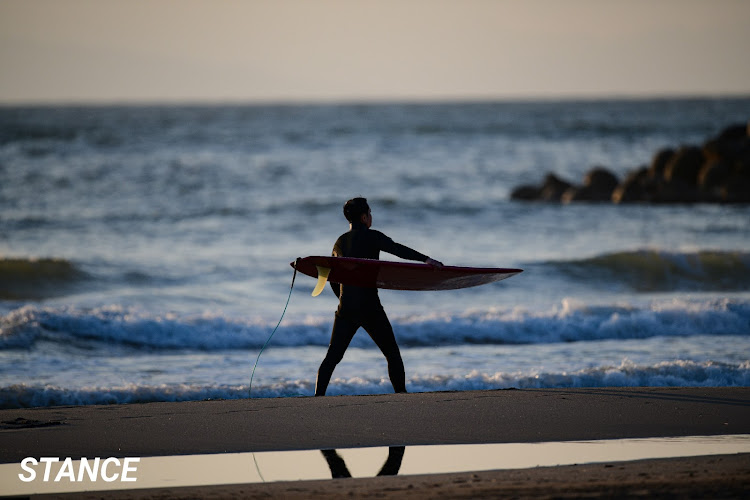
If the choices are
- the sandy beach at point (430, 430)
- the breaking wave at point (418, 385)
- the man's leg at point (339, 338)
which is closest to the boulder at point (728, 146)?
the breaking wave at point (418, 385)

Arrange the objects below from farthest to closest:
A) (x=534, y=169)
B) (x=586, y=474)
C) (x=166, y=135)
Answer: (x=166, y=135) → (x=534, y=169) → (x=586, y=474)

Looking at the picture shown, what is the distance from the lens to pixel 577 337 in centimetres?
1173

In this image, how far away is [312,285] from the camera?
53.0 ft

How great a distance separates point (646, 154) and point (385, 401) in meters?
42.8

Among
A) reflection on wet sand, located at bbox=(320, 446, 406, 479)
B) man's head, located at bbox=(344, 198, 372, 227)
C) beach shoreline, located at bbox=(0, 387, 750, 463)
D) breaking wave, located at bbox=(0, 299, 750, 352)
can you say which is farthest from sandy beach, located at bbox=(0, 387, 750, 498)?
breaking wave, located at bbox=(0, 299, 750, 352)

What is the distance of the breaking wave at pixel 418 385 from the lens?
841cm

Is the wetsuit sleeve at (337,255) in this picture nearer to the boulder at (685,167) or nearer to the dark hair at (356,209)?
the dark hair at (356,209)

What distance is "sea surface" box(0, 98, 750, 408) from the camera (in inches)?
374

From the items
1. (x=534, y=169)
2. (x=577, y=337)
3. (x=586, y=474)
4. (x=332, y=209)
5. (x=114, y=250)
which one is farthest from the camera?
(x=534, y=169)

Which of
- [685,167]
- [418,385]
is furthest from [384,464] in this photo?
[685,167]

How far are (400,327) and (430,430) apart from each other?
18.5 ft

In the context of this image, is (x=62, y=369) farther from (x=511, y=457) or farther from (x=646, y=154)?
(x=646, y=154)

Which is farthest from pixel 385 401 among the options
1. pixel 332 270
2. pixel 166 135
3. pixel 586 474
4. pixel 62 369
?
pixel 166 135

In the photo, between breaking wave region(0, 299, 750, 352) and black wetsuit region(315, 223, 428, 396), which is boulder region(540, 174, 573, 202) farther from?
black wetsuit region(315, 223, 428, 396)
